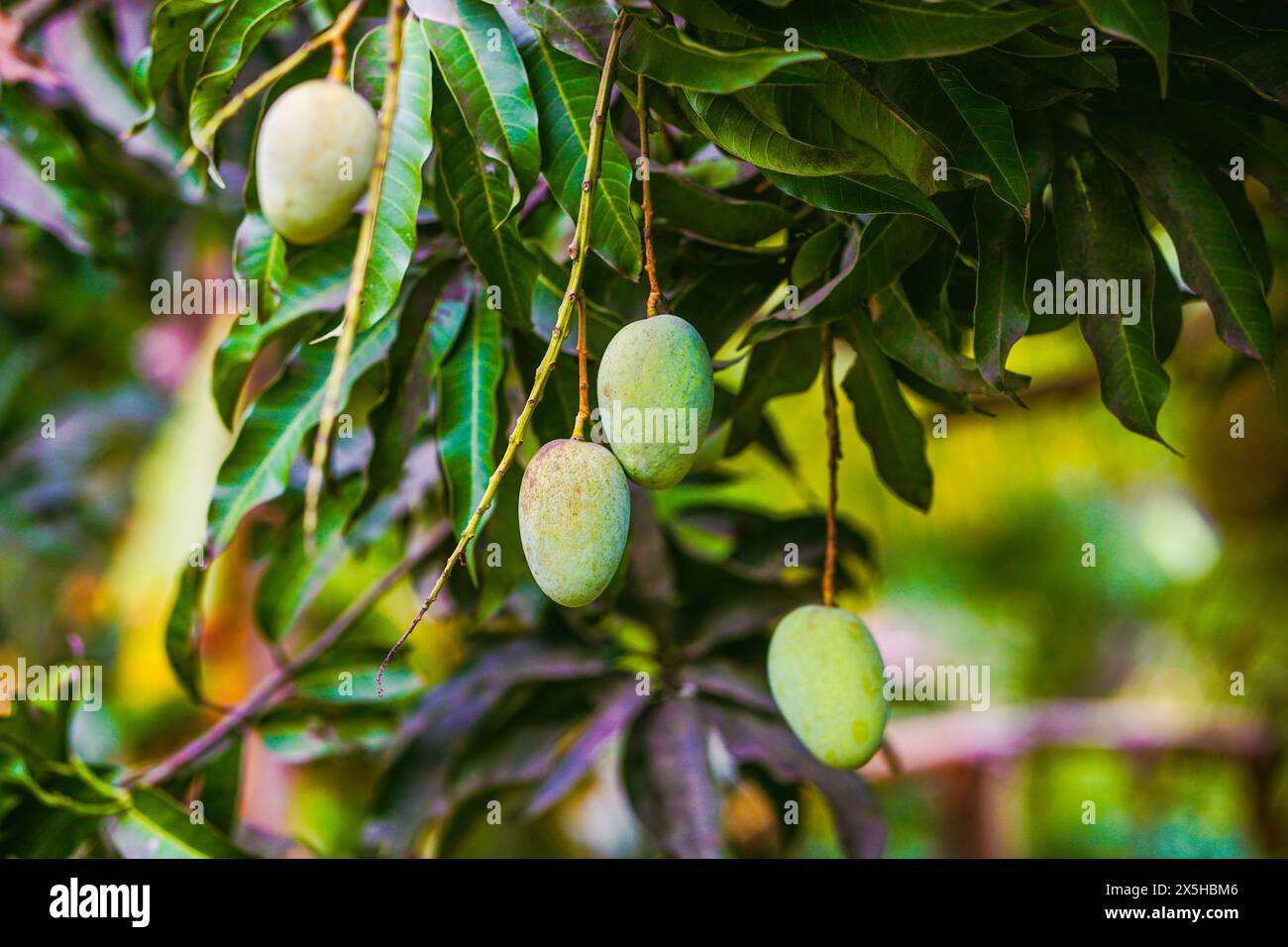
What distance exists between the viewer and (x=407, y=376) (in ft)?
2.48

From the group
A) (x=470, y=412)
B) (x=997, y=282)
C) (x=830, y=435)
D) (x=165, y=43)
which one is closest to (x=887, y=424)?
(x=830, y=435)

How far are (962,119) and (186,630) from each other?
2.25ft

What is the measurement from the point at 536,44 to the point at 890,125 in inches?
8.3

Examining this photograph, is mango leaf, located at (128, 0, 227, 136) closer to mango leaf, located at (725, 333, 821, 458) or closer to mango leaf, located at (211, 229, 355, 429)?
mango leaf, located at (211, 229, 355, 429)

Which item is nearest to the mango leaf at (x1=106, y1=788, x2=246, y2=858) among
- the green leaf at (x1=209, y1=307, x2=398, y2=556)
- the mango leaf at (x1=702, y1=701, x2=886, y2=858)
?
the green leaf at (x1=209, y1=307, x2=398, y2=556)

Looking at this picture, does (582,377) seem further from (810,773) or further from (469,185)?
(810,773)

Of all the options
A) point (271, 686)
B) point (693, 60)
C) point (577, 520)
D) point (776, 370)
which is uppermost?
point (693, 60)

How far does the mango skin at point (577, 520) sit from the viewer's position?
50 centimetres

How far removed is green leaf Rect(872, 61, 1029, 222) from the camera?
0.53 meters

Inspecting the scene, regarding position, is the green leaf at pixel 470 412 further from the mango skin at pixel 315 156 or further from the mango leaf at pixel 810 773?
the mango leaf at pixel 810 773

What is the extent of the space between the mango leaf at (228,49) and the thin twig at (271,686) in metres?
0.51

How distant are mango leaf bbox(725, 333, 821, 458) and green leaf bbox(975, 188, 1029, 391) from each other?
0.45 feet

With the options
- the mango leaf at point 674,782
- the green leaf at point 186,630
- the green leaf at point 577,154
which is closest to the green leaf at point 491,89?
the green leaf at point 577,154

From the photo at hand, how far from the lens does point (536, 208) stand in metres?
0.78
